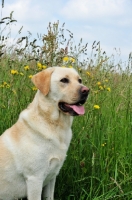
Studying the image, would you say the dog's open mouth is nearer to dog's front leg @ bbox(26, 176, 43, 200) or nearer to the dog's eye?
the dog's eye

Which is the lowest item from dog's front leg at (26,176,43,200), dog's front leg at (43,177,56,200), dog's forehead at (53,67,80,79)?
dog's front leg at (43,177,56,200)

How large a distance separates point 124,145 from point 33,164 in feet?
3.26

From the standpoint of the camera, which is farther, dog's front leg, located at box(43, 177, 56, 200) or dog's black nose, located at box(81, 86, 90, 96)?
dog's front leg, located at box(43, 177, 56, 200)

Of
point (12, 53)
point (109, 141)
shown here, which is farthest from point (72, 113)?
point (12, 53)

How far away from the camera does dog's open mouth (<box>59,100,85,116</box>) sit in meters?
3.06

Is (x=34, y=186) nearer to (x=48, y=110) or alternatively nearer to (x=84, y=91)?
(x=48, y=110)

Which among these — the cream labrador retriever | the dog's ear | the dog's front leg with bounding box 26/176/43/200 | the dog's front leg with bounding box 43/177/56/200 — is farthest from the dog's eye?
the dog's front leg with bounding box 43/177/56/200

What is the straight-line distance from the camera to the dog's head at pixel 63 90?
9.93 feet

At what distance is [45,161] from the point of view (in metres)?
3.04

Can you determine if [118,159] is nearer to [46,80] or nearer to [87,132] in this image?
[87,132]

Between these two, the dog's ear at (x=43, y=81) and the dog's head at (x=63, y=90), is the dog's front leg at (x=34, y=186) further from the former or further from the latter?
the dog's ear at (x=43, y=81)

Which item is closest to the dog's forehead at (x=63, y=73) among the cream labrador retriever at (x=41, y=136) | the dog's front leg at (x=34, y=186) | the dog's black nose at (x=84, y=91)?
the cream labrador retriever at (x=41, y=136)

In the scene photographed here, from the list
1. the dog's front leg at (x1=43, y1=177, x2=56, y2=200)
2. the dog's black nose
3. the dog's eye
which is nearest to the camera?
the dog's black nose

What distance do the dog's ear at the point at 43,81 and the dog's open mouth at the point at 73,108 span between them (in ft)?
0.60
